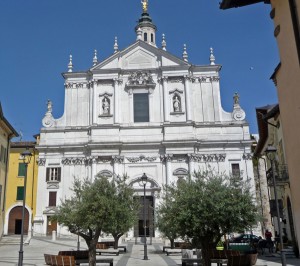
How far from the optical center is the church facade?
43.0m

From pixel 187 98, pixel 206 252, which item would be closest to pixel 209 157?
pixel 187 98

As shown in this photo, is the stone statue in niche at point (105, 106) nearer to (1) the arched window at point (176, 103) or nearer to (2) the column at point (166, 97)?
(2) the column at point (166, 97)

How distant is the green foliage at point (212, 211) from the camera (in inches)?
592

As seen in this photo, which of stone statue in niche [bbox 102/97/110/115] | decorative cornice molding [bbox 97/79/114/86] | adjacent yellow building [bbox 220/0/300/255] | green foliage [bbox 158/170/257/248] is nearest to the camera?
adjacent yellow building [bbox 220/0/300/255]

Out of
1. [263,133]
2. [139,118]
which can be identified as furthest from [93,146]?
[263,133]

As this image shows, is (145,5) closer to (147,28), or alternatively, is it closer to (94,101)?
(147,28)

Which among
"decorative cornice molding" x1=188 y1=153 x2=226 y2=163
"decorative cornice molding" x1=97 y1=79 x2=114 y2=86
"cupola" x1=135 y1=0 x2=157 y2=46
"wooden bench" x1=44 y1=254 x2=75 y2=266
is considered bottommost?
"wooden bench" x1=44 y1=254 x2=75 y2=266

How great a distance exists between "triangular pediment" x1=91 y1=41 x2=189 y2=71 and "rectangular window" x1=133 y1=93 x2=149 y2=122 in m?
3.89

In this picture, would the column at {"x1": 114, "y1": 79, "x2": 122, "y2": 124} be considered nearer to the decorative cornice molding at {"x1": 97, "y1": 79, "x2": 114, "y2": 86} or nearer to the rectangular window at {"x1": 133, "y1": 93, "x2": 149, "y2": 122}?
the decorative cornice molding at {"x1": 97, "y1": 79, "x2": 114, "y2": 86}

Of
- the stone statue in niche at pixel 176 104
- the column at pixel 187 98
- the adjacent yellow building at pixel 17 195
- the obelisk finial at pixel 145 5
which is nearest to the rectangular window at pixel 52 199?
the adjacent yellow building at pixel 17 195

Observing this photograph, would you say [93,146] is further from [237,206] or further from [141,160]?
[237,206]

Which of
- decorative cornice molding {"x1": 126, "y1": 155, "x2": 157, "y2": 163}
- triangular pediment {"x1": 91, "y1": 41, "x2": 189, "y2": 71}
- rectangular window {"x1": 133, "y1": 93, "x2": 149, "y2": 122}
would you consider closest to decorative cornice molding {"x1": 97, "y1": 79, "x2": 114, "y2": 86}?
triangular pediment {"x1": 91, "y1": 41, "x2": 189, "y2": 71}

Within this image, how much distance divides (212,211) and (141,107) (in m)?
31.6

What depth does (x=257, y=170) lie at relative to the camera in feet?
164
